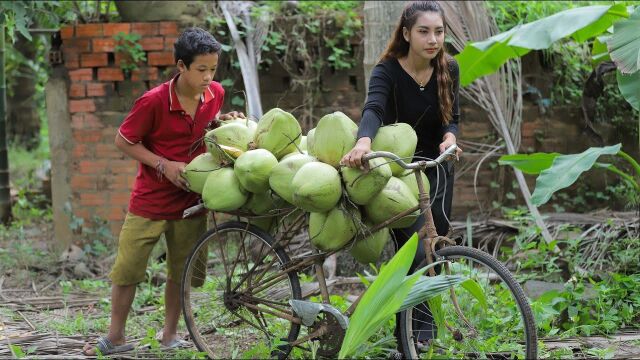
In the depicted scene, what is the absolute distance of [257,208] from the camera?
3.91 meters

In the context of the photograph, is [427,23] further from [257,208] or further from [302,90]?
[302,90]

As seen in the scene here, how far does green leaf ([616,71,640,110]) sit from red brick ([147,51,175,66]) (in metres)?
3.60

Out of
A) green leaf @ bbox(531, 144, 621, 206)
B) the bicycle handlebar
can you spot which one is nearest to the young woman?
the bicycle handlebar

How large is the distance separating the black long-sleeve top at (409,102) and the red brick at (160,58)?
332 cm

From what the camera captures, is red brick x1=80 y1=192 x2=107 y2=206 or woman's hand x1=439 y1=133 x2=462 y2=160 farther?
red brick x1=80 y1=192 x2=107 y2=206

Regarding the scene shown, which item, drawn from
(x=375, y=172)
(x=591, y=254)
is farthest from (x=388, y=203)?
(x=591, y=254)

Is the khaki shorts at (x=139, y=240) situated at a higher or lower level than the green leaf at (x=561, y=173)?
lower

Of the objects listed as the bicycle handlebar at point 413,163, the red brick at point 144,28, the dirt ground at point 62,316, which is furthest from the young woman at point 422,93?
the red brick at point 144,28

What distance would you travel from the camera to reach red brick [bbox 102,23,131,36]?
6.79m

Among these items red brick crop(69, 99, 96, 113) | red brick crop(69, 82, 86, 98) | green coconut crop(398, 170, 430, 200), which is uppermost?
red brick crop(69, 82, 86, 98)

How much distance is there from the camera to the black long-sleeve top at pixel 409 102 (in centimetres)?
379

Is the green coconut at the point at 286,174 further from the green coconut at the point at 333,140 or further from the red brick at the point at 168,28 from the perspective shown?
the red brick at the point at 168,28

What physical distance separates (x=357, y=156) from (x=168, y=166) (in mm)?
1075

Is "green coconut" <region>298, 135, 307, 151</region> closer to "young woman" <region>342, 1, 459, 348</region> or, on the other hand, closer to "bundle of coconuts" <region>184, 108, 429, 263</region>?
"bundle of coconuts" <region>184, 108, 429, 263</region>
